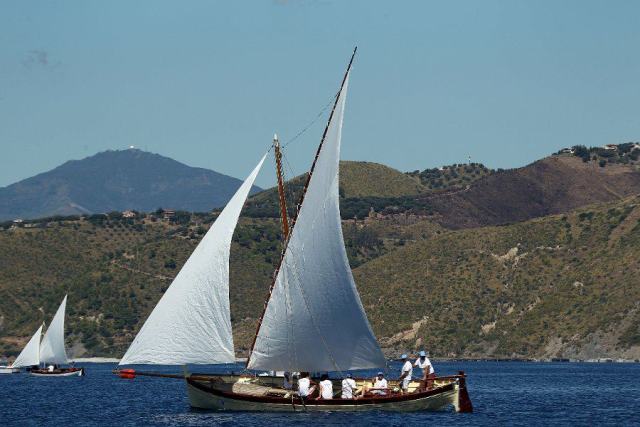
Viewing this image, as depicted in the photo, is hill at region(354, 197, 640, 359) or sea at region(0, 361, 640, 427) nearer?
sea at region(0, 361, 640, 427)

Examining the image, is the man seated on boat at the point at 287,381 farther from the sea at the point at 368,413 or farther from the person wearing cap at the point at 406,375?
the person wearing cap at the point at 406,375

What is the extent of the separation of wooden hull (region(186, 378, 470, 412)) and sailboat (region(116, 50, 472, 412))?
0.16ft

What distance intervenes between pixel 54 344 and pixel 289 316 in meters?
78.2

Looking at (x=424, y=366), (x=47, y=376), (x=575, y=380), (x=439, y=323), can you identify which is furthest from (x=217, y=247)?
(x=439, y=323)

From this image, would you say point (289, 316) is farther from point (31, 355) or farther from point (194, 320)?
point (31, 355)

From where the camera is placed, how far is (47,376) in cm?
14312

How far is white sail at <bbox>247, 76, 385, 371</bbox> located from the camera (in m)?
64.0

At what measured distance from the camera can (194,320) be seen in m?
61.7

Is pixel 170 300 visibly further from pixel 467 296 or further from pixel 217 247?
pixel 467 296

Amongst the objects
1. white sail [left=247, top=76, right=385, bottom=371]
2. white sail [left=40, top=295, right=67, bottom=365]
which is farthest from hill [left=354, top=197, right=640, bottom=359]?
white sail [left=247, top=76, right=385, bottom=371]

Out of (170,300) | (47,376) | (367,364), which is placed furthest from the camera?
(47,376)

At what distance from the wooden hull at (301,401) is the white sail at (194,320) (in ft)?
17.7

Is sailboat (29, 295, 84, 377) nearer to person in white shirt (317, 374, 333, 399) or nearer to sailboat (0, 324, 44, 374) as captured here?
sailboat (0, 324, 44, 374)

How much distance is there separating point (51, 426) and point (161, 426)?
8605mm
